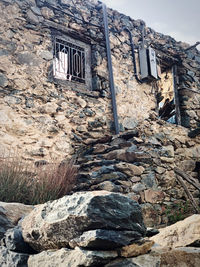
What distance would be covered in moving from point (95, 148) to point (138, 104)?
6.33ft

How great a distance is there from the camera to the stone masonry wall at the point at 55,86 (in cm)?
432

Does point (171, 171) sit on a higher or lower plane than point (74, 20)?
lower

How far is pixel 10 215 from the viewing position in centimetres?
218

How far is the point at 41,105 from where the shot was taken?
15.0ft

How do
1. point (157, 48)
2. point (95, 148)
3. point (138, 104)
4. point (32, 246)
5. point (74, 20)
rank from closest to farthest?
1. point (32, 246)
2. point (95, 148)
3. point (74, 20)
4. point (138, 104)
5. point (157, 48)

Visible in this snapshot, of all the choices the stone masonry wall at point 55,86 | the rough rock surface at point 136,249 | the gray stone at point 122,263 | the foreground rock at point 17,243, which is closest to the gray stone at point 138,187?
the stone masonry wall at point 55,86

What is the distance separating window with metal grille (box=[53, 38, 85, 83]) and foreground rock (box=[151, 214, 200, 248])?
12.7 feet

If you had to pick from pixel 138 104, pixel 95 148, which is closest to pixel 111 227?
pixel 95 148

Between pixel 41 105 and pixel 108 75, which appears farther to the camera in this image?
pixel 108 75

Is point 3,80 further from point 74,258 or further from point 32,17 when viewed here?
point 74,258

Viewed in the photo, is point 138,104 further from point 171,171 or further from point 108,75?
point 171,171

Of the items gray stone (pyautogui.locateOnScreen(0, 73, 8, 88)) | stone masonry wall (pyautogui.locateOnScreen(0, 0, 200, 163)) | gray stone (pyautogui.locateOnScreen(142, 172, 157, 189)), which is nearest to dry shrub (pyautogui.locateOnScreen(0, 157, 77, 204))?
stone masonry wall (pyautogui.locateOnScreen(0, 0, 200, 163))

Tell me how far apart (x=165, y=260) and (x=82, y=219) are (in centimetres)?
47

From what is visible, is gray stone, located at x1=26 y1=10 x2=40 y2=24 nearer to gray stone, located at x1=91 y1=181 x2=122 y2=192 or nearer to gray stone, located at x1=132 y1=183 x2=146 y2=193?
gray stone, located at x1=91 y1=181 x2=122 y2=192
